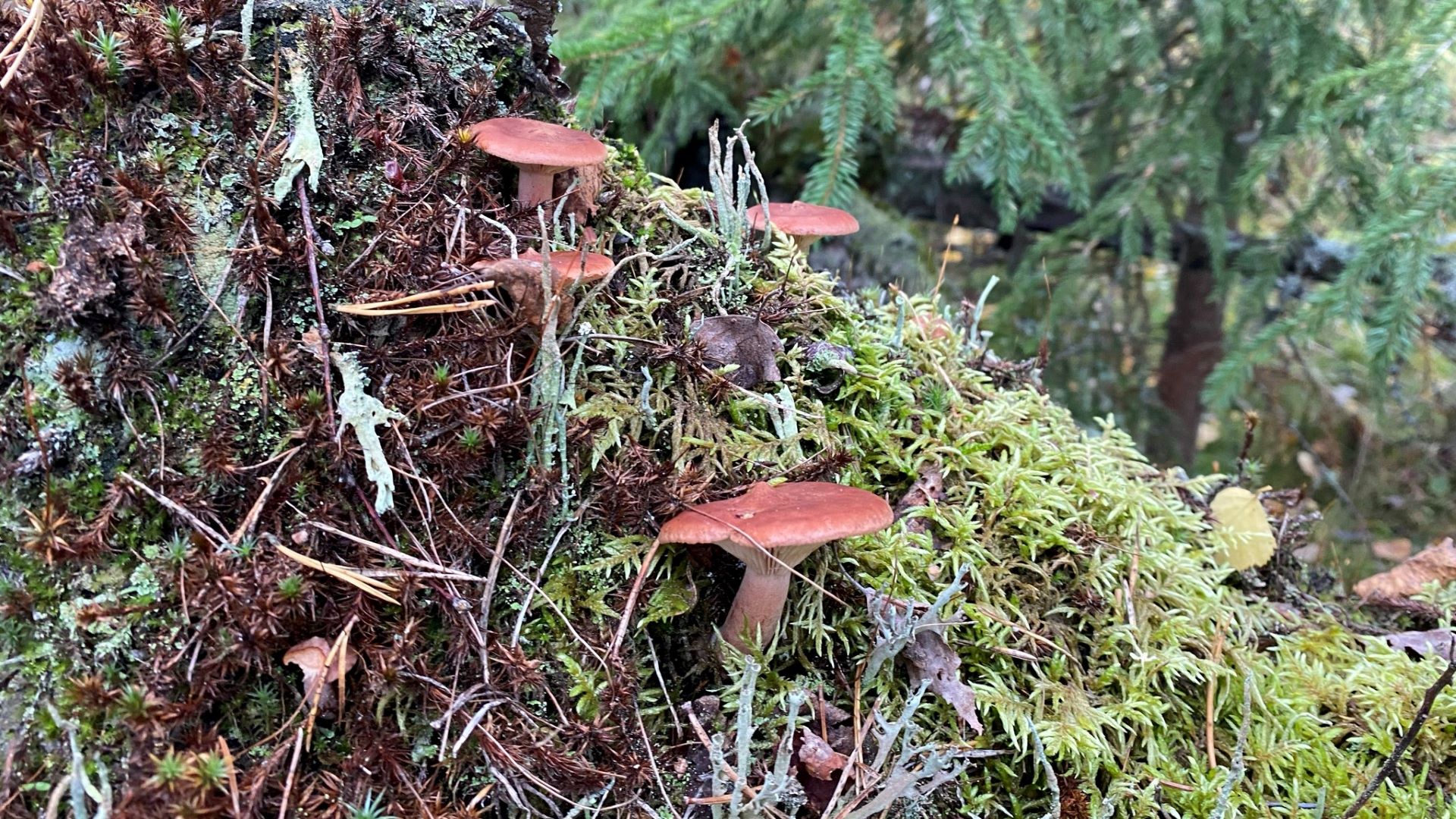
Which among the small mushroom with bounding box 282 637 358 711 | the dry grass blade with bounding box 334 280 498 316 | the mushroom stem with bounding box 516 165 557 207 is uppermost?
the mushroom stem with bounding box 516 165 557 207

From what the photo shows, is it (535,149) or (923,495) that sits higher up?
(535,149)

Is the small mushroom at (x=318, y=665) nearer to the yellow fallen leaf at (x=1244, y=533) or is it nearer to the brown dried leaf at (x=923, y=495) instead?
the brown dried leaf at (x=923, y=495)

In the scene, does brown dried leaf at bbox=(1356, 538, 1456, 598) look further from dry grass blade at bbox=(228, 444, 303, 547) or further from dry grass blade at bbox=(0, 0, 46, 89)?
dry grass blade at bbox=(0, 0, 46, 89)

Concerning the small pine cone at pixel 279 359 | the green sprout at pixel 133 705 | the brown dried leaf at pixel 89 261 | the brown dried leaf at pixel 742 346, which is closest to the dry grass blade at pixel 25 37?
the brown dried leaf at pixel 89 261

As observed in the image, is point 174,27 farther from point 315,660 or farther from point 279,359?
point 315,660

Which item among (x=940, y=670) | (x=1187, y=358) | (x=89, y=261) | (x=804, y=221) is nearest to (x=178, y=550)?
(x=89, y=261)

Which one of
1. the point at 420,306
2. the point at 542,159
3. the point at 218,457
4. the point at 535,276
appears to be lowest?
the point at 218,457

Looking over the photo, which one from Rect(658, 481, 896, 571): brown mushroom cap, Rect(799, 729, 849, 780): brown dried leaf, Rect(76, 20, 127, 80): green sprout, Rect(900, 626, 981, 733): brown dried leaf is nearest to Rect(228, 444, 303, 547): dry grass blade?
Rect(658, 481, 896, 571): brown mushroom cap
